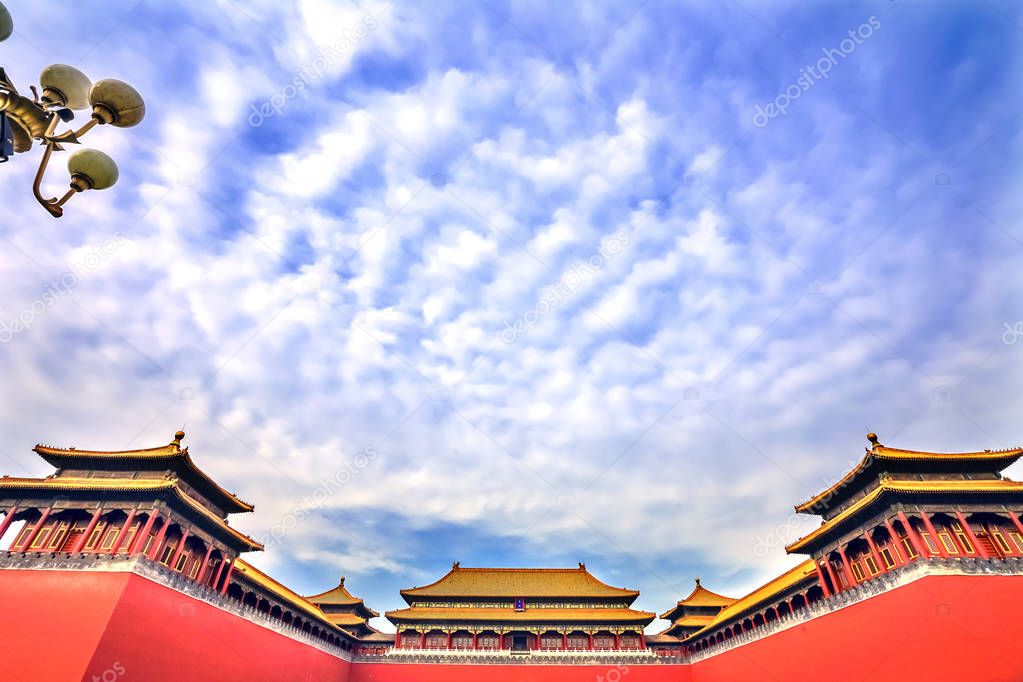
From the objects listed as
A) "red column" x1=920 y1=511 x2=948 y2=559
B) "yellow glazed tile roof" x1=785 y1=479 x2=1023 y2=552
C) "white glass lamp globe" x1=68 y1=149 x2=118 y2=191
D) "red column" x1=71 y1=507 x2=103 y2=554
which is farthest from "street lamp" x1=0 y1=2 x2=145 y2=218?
"red column" x1=920 y1=511 x2=948 y2=559

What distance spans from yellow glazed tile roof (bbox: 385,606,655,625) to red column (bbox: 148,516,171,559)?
17.7 meters

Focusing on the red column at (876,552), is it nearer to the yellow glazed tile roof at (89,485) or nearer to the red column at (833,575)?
the red column at (833,575)

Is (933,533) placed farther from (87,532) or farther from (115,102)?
(87,532)

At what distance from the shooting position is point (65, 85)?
4.06 m

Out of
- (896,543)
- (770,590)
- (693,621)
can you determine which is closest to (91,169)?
(896,543)

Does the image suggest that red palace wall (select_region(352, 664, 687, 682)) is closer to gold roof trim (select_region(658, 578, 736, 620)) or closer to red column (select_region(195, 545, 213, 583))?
gold roof trim (select_region(658, 578, 736, 620))

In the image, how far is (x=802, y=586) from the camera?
2103 centimetres

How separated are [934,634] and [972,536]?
3.87 meters

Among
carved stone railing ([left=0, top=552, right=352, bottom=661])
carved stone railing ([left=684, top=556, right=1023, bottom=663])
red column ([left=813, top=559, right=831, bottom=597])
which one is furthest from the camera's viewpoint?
red column ([left=813, top=559, right=831, bottom=597])

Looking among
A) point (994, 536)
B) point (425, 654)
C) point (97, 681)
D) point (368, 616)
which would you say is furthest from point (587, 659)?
point (97, 681)

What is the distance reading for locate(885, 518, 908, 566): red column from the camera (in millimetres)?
16281

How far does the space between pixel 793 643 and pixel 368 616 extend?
27910 millimetres

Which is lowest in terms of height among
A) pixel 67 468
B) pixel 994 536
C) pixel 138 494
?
pixel 994 536

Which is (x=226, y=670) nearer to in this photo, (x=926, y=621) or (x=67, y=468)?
(x=67, y=468)
